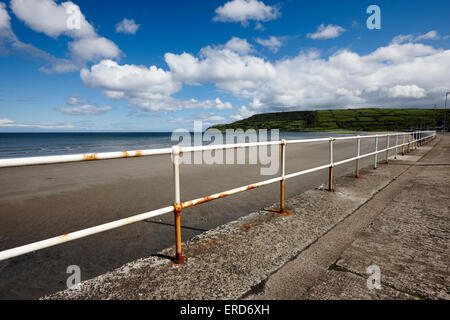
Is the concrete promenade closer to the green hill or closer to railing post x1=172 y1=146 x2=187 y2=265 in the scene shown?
railing post x1=172 y1=146 x2=187 y2=265

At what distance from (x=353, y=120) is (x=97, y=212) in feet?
402

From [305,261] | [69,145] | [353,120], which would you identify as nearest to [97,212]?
[305,261]

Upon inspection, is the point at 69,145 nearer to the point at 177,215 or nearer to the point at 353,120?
the point at 177,215

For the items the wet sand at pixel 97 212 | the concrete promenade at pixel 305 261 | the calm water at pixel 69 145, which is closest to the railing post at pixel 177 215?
the concrete promenade at pixel 305 261

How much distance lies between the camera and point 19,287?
240 cm

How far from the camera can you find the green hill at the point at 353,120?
307 ft

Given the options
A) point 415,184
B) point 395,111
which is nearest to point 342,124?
point 395,111

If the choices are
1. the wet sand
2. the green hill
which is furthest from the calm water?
the green hill

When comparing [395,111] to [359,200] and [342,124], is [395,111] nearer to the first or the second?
[342,124]

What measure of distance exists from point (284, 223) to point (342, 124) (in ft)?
379

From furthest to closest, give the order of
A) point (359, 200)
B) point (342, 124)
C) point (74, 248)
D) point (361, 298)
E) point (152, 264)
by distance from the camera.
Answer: point (342, 124) → point (359, 200) → point (74, 248) → point (152, 264) → point (361, 298)

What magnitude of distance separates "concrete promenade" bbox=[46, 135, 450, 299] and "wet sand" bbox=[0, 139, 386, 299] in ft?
3.41

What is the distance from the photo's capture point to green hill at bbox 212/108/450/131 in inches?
3680
